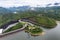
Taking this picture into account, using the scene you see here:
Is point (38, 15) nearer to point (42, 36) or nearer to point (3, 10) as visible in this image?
point (42, 36)

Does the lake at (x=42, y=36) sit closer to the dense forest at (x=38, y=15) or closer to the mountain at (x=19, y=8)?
the dense forest at (x=38, y=15)

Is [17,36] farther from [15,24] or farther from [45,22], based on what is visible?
[45,22]

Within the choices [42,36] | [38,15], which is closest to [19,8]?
[38,15]

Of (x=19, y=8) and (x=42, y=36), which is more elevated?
(x=19, y=8)

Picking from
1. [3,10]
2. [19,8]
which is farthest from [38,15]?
[3,10]

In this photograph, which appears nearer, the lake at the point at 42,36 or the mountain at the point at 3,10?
the lake at the point at 42,36

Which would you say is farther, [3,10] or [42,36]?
[3,10]

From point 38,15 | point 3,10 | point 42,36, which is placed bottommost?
point 42,36

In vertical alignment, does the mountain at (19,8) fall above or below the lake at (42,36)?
above

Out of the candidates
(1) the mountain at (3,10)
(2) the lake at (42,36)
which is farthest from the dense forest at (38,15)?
(2) the lake at (42,36)

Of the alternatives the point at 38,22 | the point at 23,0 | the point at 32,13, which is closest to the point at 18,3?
the point at 23,0

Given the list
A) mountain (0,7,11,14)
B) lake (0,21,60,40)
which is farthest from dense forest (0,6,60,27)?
lake (0,21,60,40)

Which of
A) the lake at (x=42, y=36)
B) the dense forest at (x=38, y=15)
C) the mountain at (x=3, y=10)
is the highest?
the mountain at (x=3, y=10)
